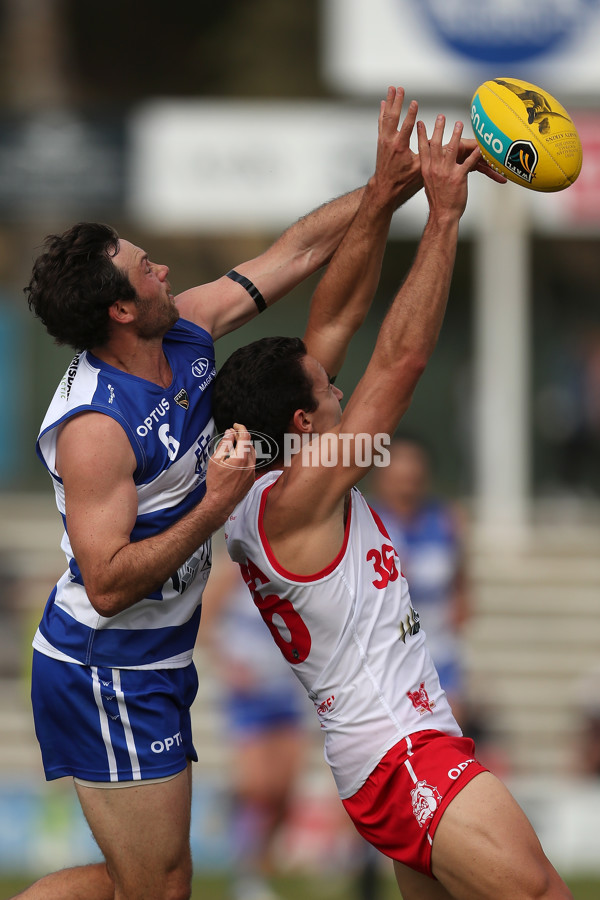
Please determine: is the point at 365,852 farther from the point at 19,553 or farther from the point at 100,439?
the point at 19,553

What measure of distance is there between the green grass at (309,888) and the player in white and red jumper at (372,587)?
3908 millimetres

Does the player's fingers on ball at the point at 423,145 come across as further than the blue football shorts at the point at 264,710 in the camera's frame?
No

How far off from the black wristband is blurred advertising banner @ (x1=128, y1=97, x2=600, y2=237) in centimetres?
898

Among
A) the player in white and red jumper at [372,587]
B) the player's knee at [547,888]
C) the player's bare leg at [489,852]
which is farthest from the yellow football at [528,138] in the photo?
the player's knee at [547,888]

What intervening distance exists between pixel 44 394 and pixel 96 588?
11.5 meters

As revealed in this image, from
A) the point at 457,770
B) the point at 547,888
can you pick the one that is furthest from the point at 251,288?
the point at 547,888

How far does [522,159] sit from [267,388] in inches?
43.5

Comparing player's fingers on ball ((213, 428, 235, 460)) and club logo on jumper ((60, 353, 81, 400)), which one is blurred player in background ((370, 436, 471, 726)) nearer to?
club logo on jumper ((60, 353, 81, 400))

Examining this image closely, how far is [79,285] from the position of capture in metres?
3.85

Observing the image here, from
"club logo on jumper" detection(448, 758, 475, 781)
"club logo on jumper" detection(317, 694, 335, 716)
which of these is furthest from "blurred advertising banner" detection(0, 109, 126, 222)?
"club logo on jumper" detection(448, 758, 475, 781)

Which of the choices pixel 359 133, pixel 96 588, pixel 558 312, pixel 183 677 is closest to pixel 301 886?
pixel 183 677

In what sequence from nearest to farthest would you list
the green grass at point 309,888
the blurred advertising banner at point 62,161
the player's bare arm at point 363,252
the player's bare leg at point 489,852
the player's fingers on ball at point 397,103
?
the player's bare leg at point 489,852
the player's fingers on ball at point 397,103
the player's bare arm at point 363,252
the green grass at point 309,888
the blurred advertising banner at point 62,161

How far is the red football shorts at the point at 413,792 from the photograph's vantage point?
3.69 metres

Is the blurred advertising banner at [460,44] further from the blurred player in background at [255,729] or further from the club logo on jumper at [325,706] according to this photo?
the club logo on jumper at [325,706]
